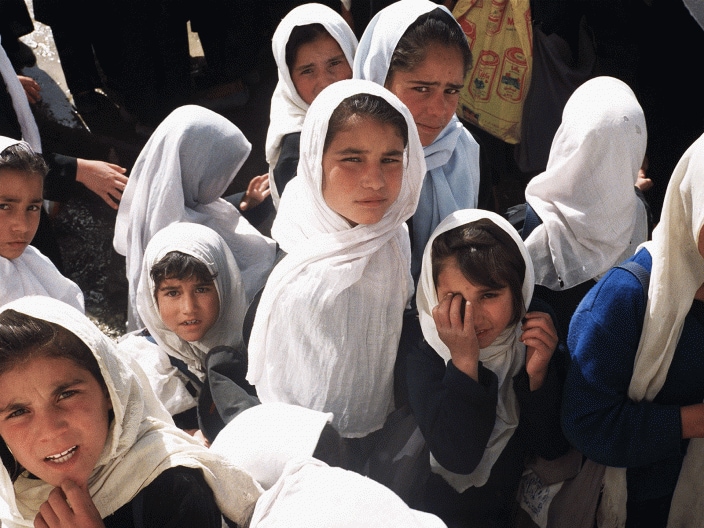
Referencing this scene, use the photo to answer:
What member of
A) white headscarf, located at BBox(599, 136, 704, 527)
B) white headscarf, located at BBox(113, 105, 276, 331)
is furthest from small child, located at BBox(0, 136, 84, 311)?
white headscarf, located at BBox(599, 136, 704, 527)

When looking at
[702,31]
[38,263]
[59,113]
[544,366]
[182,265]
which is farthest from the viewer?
[59,113]

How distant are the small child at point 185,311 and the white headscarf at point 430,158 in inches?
27.8

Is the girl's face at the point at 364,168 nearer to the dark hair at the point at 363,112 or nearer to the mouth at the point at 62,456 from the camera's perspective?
the dark hair at the point at 363,112

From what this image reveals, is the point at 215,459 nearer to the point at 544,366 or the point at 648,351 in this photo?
the point at 544,366

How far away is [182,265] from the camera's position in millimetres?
2613

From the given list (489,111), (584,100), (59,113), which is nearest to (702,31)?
(489,111)

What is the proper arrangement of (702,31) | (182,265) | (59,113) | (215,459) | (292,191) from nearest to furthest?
(215,459) → (292,191) → (182,265) → (702,31) → (59,113)

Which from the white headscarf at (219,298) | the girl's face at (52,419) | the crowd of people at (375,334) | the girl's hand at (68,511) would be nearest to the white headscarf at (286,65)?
the crowd of people at (375,334)

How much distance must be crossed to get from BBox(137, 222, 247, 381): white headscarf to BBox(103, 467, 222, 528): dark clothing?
3.10 feet

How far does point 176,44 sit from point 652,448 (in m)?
3.29

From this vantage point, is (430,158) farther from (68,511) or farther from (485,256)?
(68,511)

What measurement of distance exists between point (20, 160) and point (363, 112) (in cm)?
126

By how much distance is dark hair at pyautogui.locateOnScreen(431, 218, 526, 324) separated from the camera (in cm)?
202

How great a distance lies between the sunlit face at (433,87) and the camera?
8.30ft
